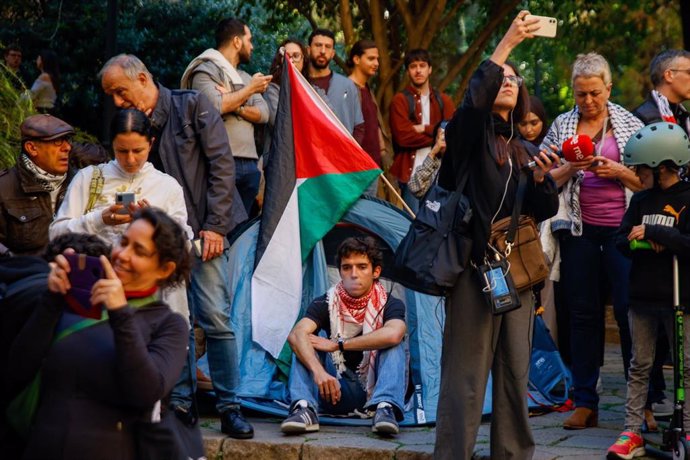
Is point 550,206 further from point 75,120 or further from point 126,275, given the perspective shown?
point 75,120

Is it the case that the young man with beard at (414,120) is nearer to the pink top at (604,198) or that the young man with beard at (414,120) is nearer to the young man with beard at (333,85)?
the young man with beard at (333,85)

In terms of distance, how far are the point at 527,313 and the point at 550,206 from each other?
537 millimetres

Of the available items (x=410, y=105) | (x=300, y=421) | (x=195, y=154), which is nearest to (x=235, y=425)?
(x=300, y=421)

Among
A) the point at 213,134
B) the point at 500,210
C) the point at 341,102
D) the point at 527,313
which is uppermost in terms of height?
the point at 341,102

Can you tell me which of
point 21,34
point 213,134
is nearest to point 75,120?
point 21,34

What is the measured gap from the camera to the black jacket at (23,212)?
692 centimetres

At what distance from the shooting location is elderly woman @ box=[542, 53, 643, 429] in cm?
746

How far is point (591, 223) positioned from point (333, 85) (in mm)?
3203

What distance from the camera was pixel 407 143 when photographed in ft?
33.6

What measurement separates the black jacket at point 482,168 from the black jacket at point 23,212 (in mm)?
2258

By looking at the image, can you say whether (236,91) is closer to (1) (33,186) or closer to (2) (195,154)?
(2) (195,154)

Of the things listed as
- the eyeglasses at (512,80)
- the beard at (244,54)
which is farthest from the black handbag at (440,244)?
the beard at (244,54)

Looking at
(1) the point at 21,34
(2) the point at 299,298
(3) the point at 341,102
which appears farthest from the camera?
(1) the point at 21,34

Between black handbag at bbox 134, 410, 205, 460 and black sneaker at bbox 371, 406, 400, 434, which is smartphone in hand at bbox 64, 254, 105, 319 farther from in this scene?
black sneaker at bbox 371, 406, 400, 434
